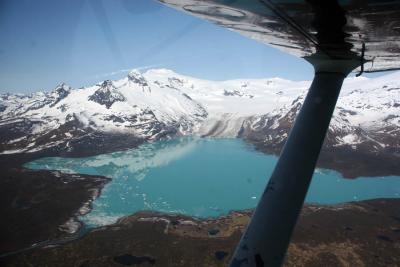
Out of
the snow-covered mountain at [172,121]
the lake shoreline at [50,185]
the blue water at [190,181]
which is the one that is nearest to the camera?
the lake shoreline at [50,185]

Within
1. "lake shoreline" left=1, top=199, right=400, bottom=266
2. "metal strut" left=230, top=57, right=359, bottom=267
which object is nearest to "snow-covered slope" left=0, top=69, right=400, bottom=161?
"lake shoreline" left=1, top=199, right=400, bottom=266

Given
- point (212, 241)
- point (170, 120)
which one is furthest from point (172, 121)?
point (212, 241)

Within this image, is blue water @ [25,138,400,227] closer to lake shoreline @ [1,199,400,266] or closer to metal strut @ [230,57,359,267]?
lake shoreline @ [1,199,400,266]

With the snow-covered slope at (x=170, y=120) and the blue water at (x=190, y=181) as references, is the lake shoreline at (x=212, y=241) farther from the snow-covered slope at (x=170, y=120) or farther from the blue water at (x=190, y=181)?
the snow-covered slope at (x=170, y=120)

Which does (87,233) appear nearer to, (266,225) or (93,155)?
(266,225)

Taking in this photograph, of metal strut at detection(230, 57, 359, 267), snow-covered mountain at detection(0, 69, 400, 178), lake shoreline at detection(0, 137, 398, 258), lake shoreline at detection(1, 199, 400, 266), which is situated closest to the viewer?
metal strut at detection(230, 57, 359, 267)

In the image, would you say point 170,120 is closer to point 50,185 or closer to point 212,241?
point 50,185

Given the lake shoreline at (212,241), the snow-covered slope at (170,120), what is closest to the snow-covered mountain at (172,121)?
the snow-covered slope at (170,120)
